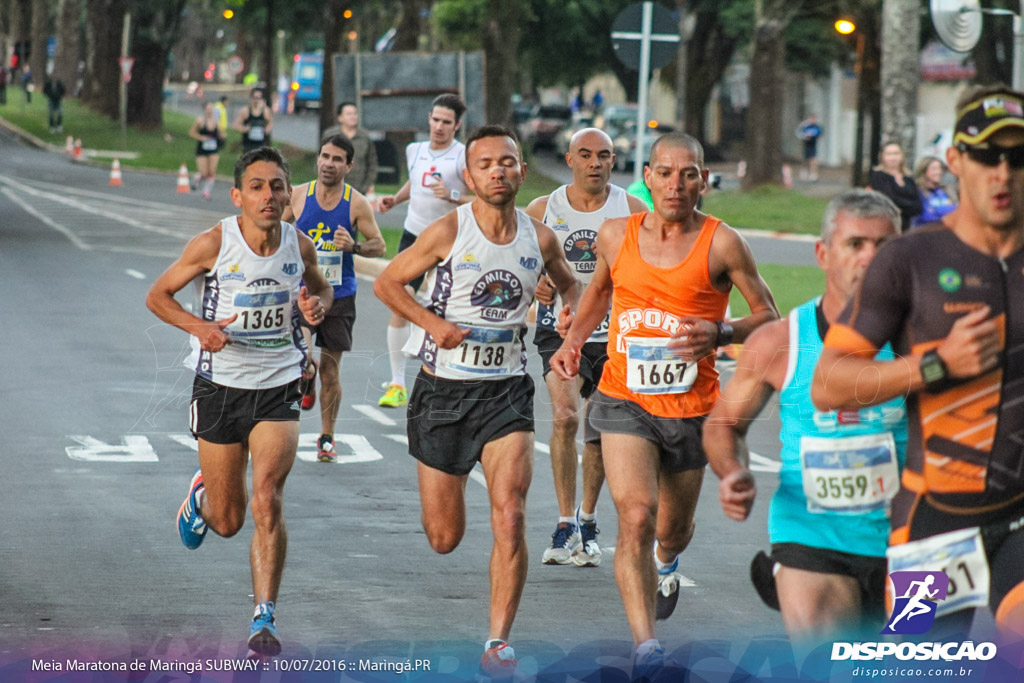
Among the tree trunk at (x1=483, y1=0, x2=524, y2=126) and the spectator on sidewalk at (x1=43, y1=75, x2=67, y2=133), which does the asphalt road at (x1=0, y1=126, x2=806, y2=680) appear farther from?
the spectator on sidewalk at (x1=43, y1=75, x2=67, y2=133)

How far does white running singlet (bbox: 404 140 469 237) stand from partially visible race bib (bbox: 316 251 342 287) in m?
2.03

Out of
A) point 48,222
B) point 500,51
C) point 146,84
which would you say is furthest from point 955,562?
point 146,84

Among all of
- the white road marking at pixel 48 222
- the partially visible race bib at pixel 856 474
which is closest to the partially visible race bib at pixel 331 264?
the partially visible race bib at pixel 856 474

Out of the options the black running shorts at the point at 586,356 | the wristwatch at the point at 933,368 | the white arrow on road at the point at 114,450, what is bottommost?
the white arrow on road at the point at 114,450

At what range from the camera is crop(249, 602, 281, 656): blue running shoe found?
6.27m

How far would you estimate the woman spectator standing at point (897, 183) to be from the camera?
1739 centimetres

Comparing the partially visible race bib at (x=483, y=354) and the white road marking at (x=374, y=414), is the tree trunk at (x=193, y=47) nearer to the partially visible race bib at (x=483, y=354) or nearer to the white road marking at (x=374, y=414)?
the white road marking at (x=374, y=414)

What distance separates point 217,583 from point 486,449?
1.65 metres

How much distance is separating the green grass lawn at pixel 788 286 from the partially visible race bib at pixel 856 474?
12.5m

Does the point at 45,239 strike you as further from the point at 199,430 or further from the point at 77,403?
the point at 199,430

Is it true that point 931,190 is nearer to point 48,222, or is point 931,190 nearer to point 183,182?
point 48,222

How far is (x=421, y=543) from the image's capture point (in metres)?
8.61

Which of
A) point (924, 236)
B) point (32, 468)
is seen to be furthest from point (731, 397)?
point (32, 468)

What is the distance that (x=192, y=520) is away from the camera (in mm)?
7473
